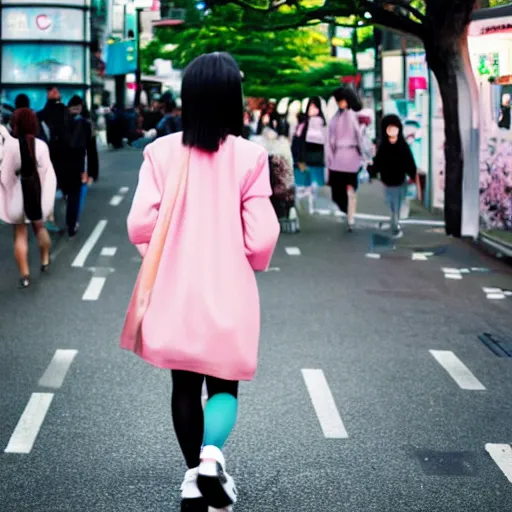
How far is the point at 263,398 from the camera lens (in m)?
7.44

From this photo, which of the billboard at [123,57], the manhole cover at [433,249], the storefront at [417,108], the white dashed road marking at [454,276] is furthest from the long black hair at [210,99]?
the billboard at [123,57]

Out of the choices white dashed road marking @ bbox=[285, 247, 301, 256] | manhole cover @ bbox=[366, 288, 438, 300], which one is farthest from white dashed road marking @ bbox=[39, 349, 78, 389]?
white dashed road marking @ bbox=[285, 247, 301, 256]

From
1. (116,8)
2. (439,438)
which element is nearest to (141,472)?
(439,438)

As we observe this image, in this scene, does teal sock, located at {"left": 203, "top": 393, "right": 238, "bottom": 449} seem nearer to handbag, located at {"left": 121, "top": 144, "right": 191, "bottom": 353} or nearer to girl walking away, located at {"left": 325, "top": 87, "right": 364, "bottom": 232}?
handbag, located at {"left": 121, "top": 144, "right": 191, "bottom": 353}

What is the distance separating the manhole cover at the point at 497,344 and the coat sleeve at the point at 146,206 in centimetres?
476

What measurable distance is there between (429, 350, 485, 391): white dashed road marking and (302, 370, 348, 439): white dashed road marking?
0.83 meters

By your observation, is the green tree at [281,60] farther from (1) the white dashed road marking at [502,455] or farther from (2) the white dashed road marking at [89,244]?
(1) the white dashed road marking at [502,455]

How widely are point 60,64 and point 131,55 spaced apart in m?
11.2

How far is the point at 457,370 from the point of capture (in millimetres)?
8375

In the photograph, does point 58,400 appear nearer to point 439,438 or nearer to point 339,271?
point 439,438

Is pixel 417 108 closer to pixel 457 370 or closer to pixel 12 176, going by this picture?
pixel 12 176

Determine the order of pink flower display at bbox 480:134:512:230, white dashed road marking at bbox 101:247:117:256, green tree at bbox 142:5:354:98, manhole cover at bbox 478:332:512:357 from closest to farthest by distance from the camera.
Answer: manhole cover at bbox 478:332:512:357 < white dashed road marking at bbox 101:247:117:256 < pink flower display at bbox 480:134:512:230 < green tree at bbox 142:5:354:98

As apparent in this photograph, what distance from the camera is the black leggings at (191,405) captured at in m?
4.76

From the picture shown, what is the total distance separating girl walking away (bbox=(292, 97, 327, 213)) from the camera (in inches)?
742
